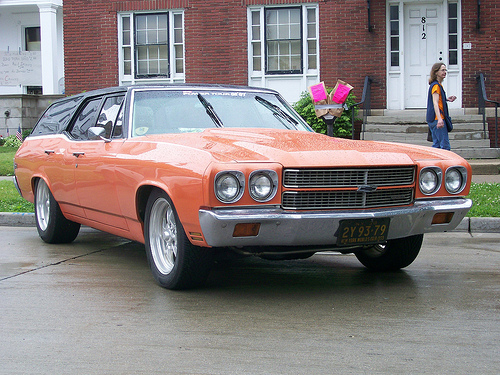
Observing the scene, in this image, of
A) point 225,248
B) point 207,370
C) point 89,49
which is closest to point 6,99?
point 89,49

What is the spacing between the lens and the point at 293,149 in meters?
4.80

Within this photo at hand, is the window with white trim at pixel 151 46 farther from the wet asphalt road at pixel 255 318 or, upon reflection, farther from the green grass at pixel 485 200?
the wet asphalt road at pixel 255 318

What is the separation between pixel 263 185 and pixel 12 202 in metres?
6.67

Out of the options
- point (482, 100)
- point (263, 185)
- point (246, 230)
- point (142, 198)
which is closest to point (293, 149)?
point (263, 185)

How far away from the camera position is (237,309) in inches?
183

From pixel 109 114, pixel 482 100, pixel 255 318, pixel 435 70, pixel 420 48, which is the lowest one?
pixel 255 318

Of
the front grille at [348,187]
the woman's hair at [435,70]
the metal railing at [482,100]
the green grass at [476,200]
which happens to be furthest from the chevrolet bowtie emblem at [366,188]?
the metal railing at [482,100]

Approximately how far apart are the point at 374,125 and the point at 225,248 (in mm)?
11571

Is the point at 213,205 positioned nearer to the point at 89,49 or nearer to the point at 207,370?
the point at 207,370

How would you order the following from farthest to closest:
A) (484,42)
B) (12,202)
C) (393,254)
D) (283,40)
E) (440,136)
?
(283,40) < (484,42) < (440,136) < (12,202) < (393,254)

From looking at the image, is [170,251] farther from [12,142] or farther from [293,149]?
[12,142]

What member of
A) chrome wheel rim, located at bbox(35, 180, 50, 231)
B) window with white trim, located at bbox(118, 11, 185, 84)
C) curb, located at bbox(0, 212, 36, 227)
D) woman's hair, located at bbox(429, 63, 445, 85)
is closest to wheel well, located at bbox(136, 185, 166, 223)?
chrome wheel rim, located at bbox(35, 180, 50, 231)

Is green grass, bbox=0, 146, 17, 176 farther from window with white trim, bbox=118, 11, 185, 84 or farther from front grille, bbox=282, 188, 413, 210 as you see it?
front grille, bbox=282, 188, 413, 210

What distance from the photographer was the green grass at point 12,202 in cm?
961
